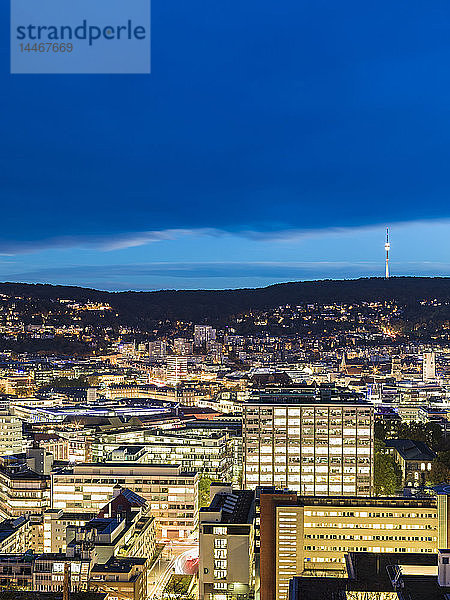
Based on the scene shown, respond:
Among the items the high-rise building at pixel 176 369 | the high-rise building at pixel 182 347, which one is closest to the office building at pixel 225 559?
the high-rise building at pixel 176 369

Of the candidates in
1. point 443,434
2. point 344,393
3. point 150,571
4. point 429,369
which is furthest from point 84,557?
point 429,369

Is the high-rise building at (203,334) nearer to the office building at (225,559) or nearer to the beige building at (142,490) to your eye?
the beige building at (142,490)

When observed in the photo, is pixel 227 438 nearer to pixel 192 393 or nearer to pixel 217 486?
pixel 217 486

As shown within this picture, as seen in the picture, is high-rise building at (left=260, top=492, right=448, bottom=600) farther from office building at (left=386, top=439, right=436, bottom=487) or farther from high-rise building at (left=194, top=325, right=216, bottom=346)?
high-rise building at (left=194, top=325, right=216, bottom=346)

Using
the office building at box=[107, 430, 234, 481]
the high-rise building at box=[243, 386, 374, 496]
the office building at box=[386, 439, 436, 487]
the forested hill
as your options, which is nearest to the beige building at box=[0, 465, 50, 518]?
the office building at box=[107, 430, 234, 481]

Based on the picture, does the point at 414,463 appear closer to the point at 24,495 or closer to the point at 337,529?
the point at 337,529
